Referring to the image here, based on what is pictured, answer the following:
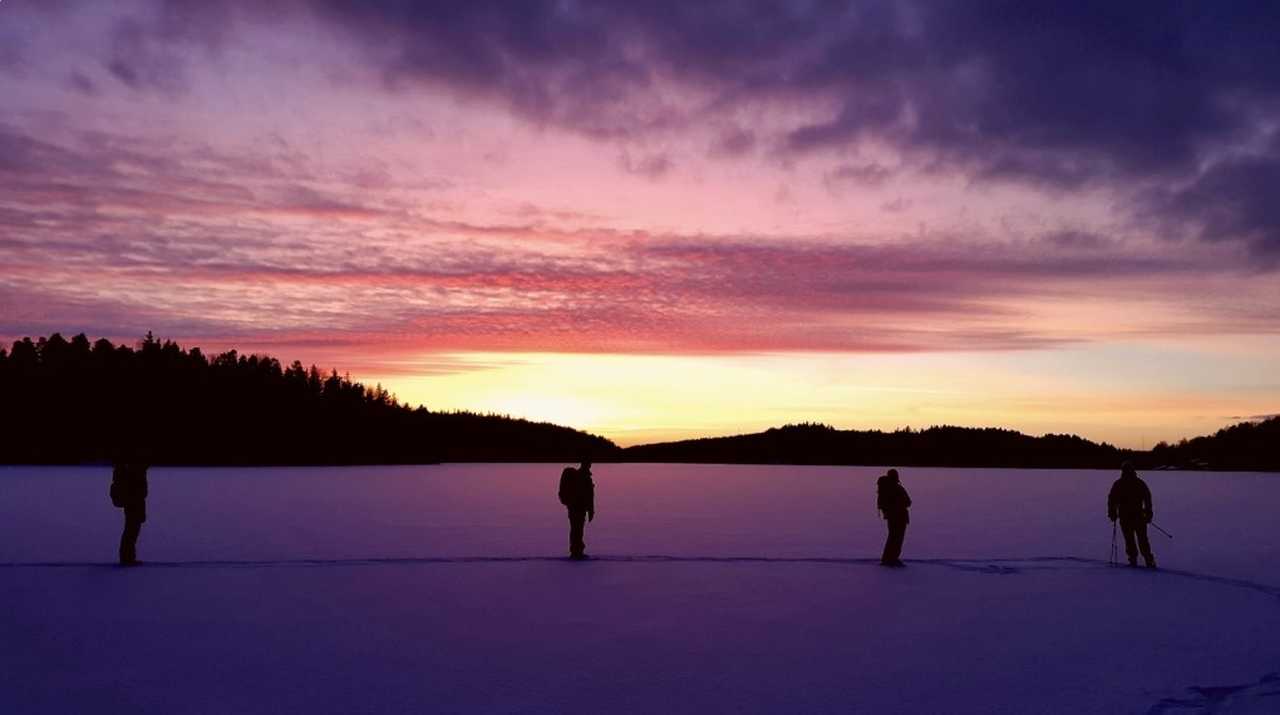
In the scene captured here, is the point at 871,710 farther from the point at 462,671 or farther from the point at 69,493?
the point at 69,493

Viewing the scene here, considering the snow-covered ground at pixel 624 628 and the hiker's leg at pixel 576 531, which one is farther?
the hiker's leg at pixel 576 531

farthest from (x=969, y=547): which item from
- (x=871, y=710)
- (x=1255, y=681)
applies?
(x=871, y=710)

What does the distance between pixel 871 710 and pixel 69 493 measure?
4910 centimetres

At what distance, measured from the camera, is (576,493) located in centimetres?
1848

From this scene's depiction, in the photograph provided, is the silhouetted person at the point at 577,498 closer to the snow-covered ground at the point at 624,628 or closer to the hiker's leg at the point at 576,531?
the hiker's leg at the point at 576,531

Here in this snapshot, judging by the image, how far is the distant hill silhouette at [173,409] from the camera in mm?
122312

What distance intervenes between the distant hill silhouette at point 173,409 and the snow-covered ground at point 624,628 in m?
113

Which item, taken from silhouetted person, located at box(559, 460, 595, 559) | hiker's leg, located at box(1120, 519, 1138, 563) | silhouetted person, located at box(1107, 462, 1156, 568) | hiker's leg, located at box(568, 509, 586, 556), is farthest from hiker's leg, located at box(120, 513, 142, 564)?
hiker's leg, located at box(1120, 519, 1138, 563)

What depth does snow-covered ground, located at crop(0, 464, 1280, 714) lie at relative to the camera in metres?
8.84

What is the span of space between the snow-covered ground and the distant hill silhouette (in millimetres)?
112947

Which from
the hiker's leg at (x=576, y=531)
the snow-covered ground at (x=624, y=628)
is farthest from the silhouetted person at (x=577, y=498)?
the snow-covered ground at (x=624, y=628)

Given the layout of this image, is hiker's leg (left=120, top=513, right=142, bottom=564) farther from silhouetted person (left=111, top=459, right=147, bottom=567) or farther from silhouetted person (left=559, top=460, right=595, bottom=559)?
silhouetted person (left=559, top=460, right=595, bottom=559)

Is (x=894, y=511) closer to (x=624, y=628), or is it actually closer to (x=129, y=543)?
(x=624, y=628)

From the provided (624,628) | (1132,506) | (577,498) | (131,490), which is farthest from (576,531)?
(1132,506)
